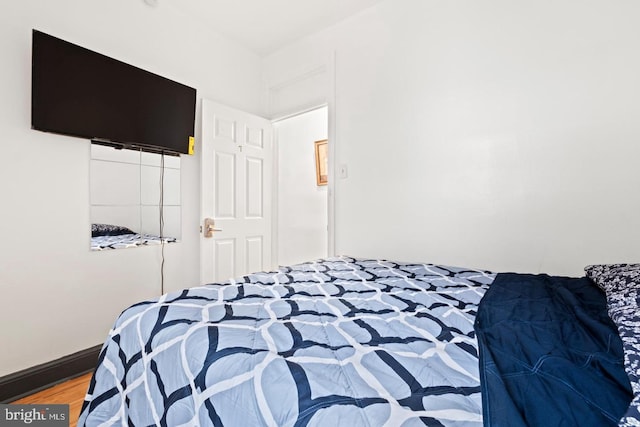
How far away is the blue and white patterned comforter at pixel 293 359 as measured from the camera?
573 mm

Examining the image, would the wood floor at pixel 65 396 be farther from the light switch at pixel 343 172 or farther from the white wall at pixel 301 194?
the light switch at pixel 343 172

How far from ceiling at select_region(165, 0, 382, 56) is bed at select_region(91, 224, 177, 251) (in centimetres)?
180

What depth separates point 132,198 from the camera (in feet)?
7.61

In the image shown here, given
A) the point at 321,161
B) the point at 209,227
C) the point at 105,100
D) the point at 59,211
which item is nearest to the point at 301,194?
the point at 321,161

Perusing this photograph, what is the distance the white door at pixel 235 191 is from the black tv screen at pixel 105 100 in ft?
0.86

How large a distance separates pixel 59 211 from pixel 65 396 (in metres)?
1.14

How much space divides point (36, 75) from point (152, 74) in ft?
2.42

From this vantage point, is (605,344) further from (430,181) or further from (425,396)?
(430,181)

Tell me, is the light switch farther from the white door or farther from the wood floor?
the wood floor

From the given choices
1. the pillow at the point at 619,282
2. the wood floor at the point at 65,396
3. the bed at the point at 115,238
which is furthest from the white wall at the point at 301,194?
the pillow at the point at 619,282

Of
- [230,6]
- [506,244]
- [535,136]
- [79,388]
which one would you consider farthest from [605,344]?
[230,6]

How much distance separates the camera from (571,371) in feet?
1.95

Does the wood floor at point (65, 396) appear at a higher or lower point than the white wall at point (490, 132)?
lower

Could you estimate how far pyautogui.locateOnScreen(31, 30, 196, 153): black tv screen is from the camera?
1.82 m
